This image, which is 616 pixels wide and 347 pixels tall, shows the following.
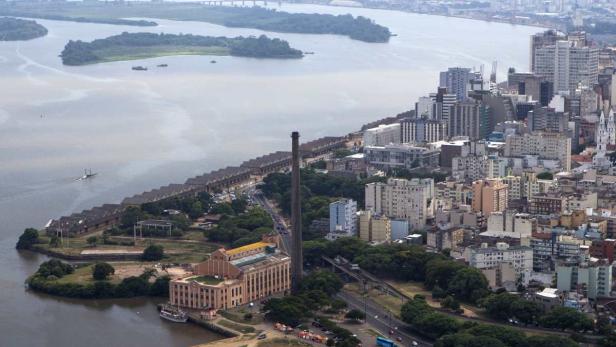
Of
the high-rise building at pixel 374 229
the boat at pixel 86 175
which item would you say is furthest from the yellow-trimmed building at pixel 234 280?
the boat at pixel 86 175

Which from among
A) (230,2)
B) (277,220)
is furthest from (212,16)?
(277,220)

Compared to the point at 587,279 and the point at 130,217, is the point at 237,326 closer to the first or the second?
the point at 587,279

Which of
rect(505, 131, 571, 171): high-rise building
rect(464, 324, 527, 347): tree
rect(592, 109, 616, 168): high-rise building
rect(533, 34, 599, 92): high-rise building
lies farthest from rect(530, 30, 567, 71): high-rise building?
rect(464, 324, 527, 347): tree

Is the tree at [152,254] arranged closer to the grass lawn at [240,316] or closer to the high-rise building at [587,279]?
the grass lawn at [240,316]

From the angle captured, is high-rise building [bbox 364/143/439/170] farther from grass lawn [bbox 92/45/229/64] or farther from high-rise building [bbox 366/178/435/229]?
grass lawn [bbox 92/45/229/64]

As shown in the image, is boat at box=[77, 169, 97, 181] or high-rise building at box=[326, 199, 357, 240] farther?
boat at box=[77, 169, 97, 181]

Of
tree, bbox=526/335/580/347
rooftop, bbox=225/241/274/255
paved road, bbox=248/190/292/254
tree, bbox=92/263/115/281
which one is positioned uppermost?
rooftop, bbox=225/241/274/255

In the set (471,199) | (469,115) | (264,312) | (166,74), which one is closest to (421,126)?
(469,115)
